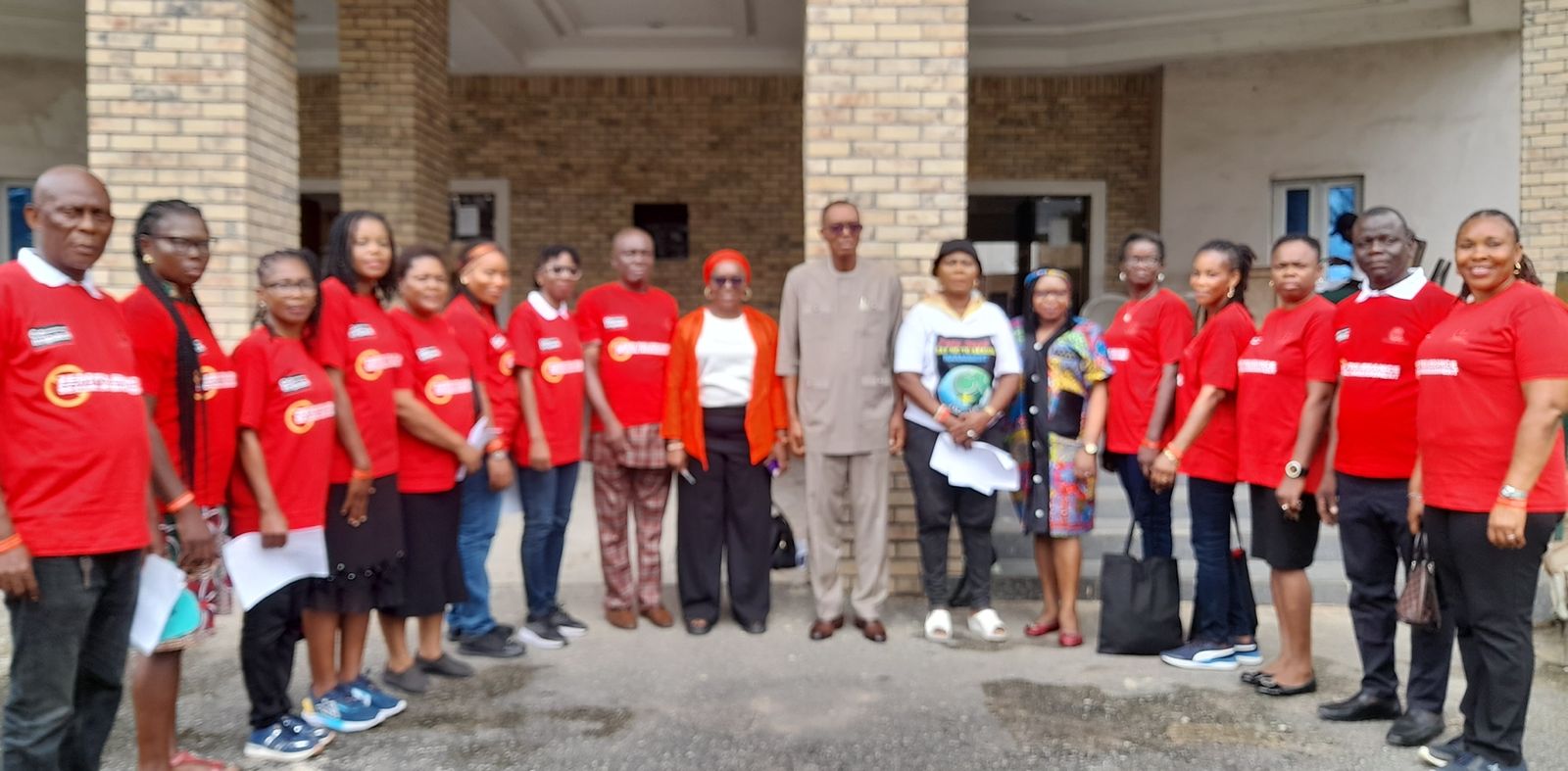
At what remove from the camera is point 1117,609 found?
192 inches

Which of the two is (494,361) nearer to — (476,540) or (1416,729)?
(476,540)

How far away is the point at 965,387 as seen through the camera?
200 inches

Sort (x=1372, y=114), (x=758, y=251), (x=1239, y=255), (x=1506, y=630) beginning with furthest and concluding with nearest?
(x=758, y=251)
(x=1372, y=114)
(x=1239, y=255)
(x=1506, y=630)

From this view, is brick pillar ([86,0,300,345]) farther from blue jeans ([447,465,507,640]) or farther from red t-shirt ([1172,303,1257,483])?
red t-shirt ([1172,303,1257,483])

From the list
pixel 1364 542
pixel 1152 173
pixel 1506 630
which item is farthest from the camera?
pixel 1152 173

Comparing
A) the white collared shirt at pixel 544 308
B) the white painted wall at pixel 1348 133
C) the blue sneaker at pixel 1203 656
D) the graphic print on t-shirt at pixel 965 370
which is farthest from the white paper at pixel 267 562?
the white painted wall at pixel 1348 133

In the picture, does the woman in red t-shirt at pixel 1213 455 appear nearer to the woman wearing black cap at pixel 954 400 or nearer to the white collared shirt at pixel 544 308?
the woman wearing black cap at pixel 954 400

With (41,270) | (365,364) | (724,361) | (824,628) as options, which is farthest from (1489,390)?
(41,270)

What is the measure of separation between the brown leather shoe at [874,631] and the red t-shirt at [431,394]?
2.06 metres

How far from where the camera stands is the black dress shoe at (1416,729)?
380 cm

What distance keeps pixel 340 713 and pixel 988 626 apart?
2843 millimetres

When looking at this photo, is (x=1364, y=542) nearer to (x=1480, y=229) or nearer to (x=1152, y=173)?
(x=1480, y=229)

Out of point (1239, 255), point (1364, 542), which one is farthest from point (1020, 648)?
point (1239, 255)

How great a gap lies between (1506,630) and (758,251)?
9.53m
